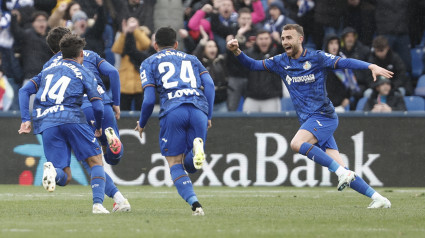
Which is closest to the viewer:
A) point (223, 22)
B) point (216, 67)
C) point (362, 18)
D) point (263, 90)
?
point (263, 90)

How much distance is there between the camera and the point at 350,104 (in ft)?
58.4

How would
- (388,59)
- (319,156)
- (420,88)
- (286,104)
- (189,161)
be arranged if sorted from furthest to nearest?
(420,88) → (286,104) → (388,59) → (319,156) → (189,161)

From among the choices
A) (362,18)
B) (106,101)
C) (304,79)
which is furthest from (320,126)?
(362,18)

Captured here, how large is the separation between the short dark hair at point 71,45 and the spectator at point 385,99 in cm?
817

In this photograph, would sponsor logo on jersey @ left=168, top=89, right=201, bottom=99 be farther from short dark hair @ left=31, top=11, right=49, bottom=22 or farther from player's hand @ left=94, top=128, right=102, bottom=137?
short dark hair @ left=31, top=11, right=49, bottom=22

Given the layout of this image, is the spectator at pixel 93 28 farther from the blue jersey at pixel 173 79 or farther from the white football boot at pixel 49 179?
the white football boot at pixel 49 179

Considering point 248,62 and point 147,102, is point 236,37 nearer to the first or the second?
point 248,62

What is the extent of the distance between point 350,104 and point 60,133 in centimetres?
905

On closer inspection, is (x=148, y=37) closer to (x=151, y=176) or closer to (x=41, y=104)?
(x=151, y=176)

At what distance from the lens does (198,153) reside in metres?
9.42

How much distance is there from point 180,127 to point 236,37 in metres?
7.82

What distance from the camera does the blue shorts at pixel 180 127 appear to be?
32.4ft

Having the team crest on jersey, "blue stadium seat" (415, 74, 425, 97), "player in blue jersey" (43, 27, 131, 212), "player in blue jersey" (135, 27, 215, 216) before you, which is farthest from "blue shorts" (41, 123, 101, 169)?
"blue stadium seat" (415, 74, 425, 97)

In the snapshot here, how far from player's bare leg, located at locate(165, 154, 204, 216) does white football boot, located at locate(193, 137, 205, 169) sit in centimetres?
37
